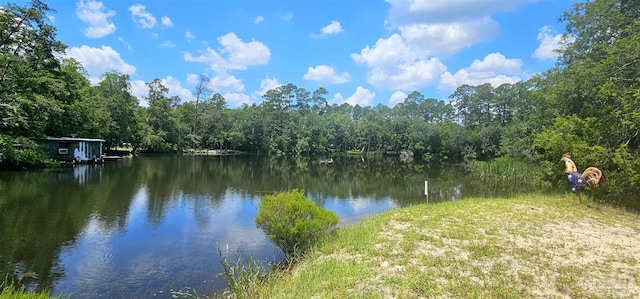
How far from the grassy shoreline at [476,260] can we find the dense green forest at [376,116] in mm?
3865

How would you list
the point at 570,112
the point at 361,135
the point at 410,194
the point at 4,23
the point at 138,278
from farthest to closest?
the point at 361,135, the point at 4,23, the point at 410,194, the point at 570,112, the point at 138,278

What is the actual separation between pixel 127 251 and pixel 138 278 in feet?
6.06

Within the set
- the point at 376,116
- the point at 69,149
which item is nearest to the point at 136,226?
the point at 69,149

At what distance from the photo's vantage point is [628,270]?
5.07 m

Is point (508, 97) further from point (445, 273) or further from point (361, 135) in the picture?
point (445, 273)

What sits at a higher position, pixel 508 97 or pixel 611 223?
pixel 508 97

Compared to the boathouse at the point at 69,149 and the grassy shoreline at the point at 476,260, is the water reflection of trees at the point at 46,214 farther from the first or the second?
the boathouse at the point at 69,149

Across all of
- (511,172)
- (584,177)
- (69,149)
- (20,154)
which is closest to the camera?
(584,177)

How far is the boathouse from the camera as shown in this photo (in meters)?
26.1

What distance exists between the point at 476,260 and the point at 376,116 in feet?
210

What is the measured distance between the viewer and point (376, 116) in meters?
68.2

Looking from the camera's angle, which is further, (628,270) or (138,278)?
(138,278)

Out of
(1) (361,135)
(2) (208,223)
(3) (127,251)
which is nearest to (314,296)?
(3) (127,251)

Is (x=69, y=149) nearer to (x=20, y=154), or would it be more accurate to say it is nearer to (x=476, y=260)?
(x=20, y=154)
